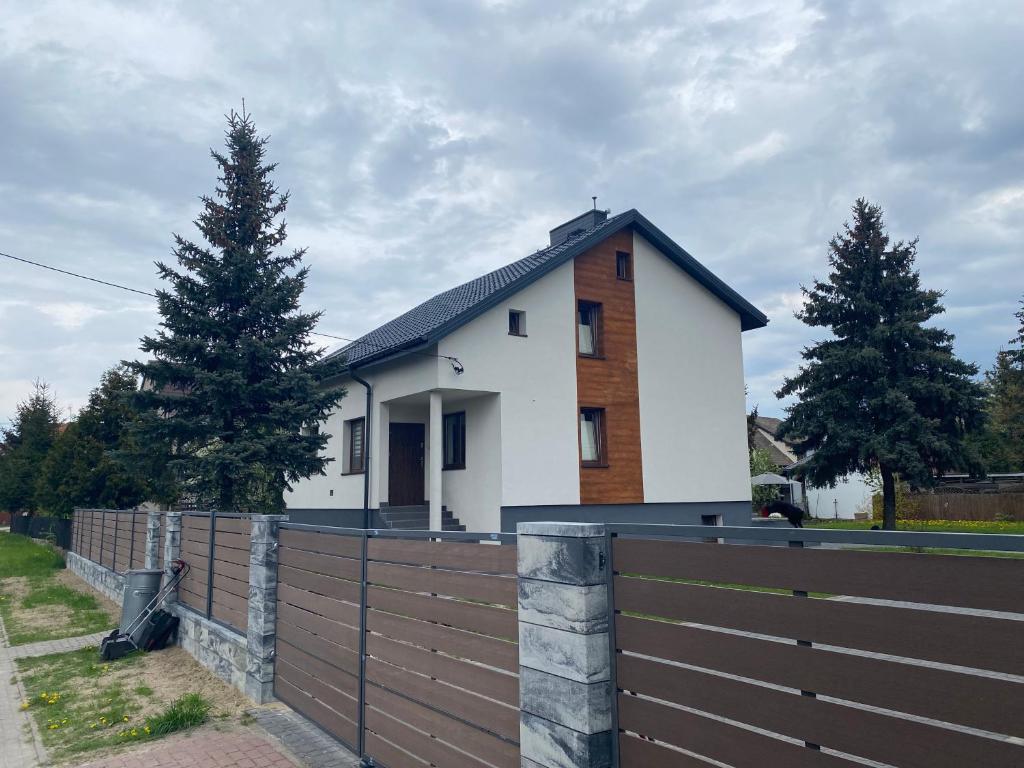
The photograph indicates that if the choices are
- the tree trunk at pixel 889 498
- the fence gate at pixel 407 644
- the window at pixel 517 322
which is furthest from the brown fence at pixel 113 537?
the tree trunk at pixel 889 498

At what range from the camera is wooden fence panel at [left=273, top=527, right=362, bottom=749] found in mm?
4805

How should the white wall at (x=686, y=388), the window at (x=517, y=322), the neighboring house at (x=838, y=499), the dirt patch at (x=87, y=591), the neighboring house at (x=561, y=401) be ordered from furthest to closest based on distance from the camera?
the neighboring house at (x=838, y=499) → the white wall at (x=686, y=388) → the window at (x=517, y=322) → the neighboring house at (x=561, y=401) → the dirt patch at (x=87, y=591)

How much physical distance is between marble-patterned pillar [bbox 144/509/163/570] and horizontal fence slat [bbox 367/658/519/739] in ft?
24.1

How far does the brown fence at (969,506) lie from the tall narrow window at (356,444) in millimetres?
22738

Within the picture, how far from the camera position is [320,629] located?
5273 millimetres

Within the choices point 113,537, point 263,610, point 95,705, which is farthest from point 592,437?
point 95,705

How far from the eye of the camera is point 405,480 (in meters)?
15.4

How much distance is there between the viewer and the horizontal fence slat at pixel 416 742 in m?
3.60

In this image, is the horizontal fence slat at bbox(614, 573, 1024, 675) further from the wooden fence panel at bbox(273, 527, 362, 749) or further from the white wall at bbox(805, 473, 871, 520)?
the white wall at bbox(805, 473, 871, 520)

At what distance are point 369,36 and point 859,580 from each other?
10.0m

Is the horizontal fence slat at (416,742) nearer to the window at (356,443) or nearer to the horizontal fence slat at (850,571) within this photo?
the horizontal fence slat at (850,571)

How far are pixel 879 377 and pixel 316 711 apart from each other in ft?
68.8

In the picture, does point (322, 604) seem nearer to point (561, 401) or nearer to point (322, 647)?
point (322, 647)

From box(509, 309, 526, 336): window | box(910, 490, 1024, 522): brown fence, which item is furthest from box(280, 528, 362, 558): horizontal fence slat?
box(910, 490, 1024, 522): brown fence
